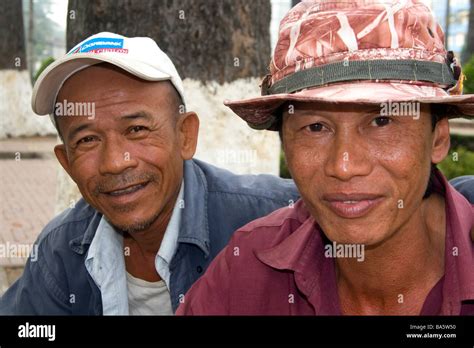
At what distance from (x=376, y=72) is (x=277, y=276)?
0.68 meters

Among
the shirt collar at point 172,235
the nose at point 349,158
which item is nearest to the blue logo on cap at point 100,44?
the shirt collar at point 172,235

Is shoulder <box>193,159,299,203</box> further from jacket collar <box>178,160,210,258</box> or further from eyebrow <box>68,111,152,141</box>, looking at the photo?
eyebrow <box>68,111,152,141</box>

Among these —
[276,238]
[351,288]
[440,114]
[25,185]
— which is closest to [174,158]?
[276,238]

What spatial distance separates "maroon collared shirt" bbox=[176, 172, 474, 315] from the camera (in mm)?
1912

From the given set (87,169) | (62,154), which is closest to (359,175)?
(87,169)

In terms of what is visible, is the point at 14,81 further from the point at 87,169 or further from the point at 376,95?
the point at 376,95

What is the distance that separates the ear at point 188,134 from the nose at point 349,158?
926 millimetres

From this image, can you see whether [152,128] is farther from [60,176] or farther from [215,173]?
[60,176]

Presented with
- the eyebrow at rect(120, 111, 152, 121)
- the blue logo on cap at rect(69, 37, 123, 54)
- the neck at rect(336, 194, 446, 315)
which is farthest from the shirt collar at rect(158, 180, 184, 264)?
the neck at rect(336, 194, 446, 315)

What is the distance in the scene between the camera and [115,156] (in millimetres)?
2256

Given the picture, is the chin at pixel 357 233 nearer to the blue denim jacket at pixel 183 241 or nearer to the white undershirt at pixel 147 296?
the blue denim jacket at pixel 183 241

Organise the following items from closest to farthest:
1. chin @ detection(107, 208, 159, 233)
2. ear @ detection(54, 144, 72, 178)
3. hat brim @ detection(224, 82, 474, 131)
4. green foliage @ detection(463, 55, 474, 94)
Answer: hat brim @ detection(224, 82, 474, 131) < chin @ detection(107, 208, 159, 233) < ear @ detection(54, 144, 72, 178) < green foliage @ detection(463, 55, 474, 94)

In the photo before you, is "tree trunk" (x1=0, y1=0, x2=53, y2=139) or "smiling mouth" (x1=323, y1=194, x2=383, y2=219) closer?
"smiling mouth" (x1=323, y1=194, x2=383, y2=219)

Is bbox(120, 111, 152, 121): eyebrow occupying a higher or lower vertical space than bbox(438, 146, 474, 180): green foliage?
higher
